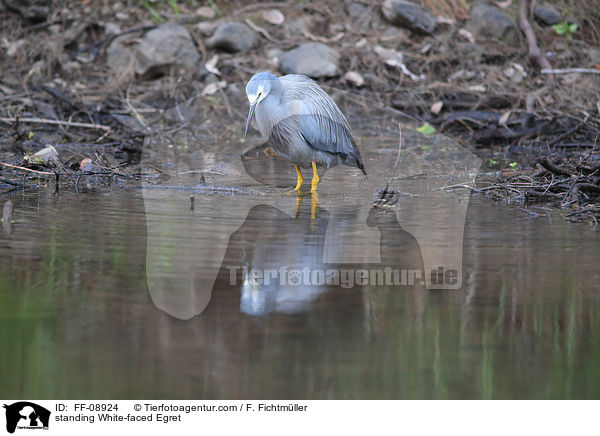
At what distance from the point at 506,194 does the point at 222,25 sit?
6.42 m

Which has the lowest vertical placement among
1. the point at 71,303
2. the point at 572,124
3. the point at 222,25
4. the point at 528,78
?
the point at 71,303

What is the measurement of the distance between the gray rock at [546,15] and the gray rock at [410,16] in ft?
5.46

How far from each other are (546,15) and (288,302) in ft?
31.7

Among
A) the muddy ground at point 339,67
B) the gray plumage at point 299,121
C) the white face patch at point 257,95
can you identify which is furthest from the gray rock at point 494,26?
the white face patch at point 257,95

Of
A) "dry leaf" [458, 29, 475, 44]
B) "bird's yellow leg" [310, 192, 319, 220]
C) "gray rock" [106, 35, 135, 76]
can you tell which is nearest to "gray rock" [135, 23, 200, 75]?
"gray rock" [106, 35, 135, 76]

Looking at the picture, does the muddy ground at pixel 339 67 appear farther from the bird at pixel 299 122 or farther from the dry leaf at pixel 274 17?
the bird at pixel 299 122

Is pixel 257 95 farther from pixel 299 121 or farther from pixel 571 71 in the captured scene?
pixel 571 71

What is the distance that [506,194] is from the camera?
20.5ft

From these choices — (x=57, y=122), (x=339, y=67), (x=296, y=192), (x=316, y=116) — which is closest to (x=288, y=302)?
(x=296, y=192)

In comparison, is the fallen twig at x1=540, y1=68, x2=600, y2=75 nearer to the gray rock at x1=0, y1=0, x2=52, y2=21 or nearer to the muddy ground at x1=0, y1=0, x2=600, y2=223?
the muddy ground at x1=0, y1=0, x2=600, y2=223

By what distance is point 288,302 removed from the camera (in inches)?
151

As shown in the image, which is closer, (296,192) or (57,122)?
(296,192)

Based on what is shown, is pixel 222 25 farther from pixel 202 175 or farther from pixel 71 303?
pixel 71 303

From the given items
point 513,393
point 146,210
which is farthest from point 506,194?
point 513,393
